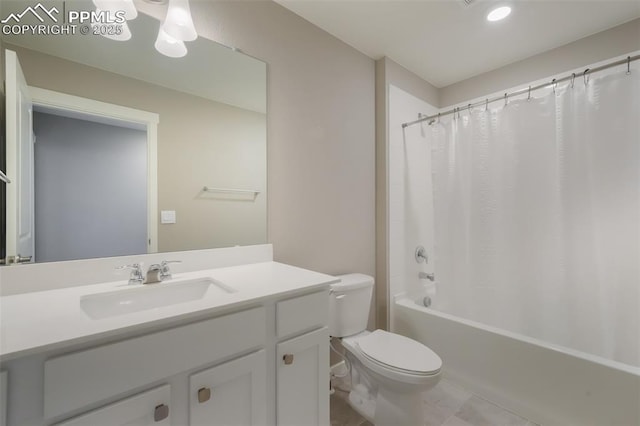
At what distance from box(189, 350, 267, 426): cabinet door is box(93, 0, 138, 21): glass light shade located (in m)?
1.35

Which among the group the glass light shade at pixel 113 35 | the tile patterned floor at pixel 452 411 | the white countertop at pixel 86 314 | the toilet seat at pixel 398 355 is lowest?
the tile patterned floor at pixel 452 411

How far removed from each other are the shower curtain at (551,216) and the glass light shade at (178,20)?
1863mm

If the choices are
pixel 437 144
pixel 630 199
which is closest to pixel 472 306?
pixel 630 199

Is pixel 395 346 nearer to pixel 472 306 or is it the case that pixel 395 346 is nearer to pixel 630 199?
pixel 472 306

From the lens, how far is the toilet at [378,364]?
4.14 feet

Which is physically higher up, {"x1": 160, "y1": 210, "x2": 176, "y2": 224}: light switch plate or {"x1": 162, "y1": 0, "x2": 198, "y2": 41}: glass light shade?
{"x1": 162, "y1": 0, "x2": 198, "y2": 41}: glass light shade

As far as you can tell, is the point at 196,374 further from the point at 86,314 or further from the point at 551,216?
the point at 551,216

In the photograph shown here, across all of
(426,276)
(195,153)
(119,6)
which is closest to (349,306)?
(426,276)

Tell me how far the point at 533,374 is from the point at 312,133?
6.15ft

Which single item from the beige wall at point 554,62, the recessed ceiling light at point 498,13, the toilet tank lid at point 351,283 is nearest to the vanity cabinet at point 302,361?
the toilet tank lid at point 351,283

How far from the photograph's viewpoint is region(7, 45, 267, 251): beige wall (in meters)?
1.07

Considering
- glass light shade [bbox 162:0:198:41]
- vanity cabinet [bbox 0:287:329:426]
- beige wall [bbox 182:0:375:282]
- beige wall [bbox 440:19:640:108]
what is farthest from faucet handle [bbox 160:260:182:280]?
beige wall [bbox 440:19:640:108]

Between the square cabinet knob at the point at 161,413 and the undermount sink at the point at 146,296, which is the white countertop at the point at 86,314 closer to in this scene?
the undermount sink at the point at 146,296

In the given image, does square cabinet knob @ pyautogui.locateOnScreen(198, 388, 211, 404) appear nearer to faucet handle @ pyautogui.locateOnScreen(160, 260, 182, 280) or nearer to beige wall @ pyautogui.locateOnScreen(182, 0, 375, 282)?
faucet handle @ pyautogui.locateOnScreen(160, 260, 182, 280)
